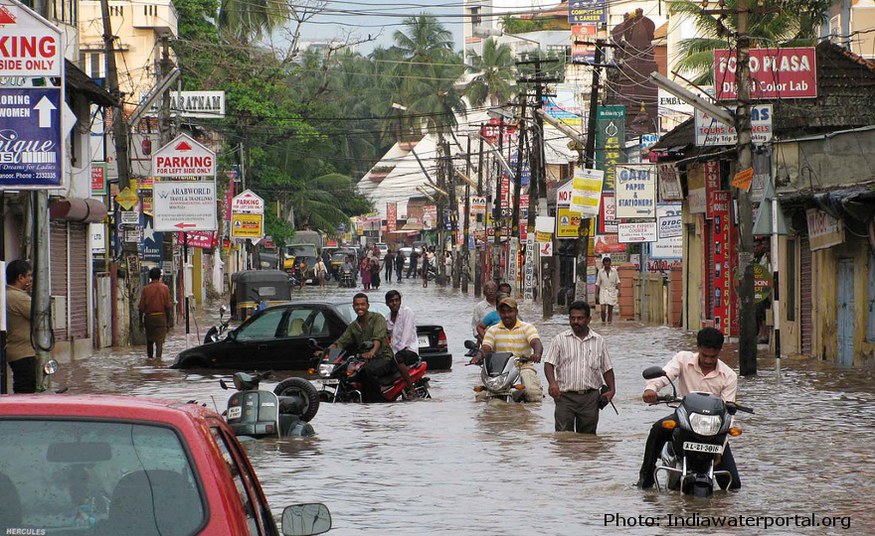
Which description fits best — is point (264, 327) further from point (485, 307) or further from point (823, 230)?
point (823, 230)

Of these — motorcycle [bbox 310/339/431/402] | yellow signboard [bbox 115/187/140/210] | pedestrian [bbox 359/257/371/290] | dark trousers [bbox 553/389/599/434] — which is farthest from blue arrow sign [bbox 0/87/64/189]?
pedestrian [bbox 359/257/371/290]

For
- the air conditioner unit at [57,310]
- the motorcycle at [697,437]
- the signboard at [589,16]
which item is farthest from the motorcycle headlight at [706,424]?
the signboard at [589,16]

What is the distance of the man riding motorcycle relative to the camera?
19.1m

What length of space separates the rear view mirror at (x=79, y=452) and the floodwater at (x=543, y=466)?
583cm

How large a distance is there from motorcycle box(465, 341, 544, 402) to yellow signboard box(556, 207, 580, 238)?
96.3 ft

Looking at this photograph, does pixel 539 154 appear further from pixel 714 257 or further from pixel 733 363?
pixel 733 363

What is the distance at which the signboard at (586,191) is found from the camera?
43281 millimetres

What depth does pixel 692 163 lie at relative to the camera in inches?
1537

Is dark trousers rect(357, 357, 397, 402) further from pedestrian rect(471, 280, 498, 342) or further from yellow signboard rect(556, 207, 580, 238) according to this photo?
yellow signboard rect(556, 207, 580, 238)

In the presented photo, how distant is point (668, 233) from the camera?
1710 inches

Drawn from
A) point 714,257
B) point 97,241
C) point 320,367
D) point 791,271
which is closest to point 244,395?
point 320,367

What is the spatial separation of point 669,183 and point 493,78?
67755 millimetres

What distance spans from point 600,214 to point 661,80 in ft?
84.5

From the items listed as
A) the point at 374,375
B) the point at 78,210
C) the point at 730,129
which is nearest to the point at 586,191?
the point at 730,129
